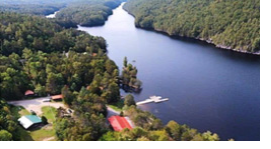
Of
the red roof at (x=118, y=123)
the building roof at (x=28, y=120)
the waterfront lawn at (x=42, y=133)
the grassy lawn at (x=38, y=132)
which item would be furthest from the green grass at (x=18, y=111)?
the red roof at (x=118, y=123)

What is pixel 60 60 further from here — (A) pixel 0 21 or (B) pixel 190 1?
(B) pixel 190 1

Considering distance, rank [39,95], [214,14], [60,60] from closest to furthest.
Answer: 1. [39,95]
2. [60,60]
3. [214,14]

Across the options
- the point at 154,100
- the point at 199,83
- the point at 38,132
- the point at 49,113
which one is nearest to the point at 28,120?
the point at 38,132

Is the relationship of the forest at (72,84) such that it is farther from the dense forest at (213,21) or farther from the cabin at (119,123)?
the dense forest at (213,21)

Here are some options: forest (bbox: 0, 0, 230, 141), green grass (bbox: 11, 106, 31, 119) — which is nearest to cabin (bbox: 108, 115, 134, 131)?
forest (bbox: 0, 0, 230, 141)

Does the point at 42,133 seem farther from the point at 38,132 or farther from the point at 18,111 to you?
the point at 18,111

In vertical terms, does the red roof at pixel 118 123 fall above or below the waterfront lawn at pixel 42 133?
above

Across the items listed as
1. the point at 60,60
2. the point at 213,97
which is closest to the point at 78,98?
the point at 60,60
